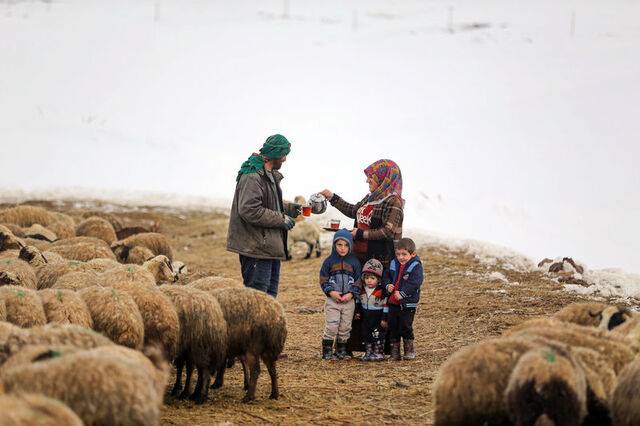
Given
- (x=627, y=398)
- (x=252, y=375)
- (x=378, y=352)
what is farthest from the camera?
(x=378, y=352)

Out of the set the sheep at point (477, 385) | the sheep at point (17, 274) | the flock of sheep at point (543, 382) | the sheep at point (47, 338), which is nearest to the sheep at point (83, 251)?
the sheep at point (17, 274)

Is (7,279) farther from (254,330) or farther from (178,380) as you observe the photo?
(254,330)

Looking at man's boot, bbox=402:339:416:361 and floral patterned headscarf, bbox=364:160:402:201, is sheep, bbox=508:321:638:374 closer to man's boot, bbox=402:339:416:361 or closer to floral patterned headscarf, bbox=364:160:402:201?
man's boot, bbox=402:339:416:361

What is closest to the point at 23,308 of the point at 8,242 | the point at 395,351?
the point at 395,351

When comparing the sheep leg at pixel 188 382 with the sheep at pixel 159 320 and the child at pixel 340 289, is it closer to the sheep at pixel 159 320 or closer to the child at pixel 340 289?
the sheep at pixel 159 320

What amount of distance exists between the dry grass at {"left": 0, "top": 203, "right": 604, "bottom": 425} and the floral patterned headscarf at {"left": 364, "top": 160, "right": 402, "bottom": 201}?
1.85 m

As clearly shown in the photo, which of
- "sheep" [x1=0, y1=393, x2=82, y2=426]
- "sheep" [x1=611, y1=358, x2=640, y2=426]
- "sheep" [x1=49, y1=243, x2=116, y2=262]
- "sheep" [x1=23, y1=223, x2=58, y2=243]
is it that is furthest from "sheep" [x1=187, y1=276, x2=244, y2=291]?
"sheep" [x1=23, y1=223, x2=58, y2=243]

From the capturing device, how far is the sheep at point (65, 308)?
24.7 feet

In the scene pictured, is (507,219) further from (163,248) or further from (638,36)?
(638,36)

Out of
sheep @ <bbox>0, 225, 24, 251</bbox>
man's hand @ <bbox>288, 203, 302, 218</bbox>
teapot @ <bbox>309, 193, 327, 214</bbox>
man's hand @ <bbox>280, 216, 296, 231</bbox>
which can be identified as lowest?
sheep @ <bbox>0, 225, 24, 251</bbox>

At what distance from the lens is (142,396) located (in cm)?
521

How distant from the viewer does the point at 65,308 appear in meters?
7.61

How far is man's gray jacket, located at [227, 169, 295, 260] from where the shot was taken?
975cm

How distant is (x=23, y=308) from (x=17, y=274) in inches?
99.1
